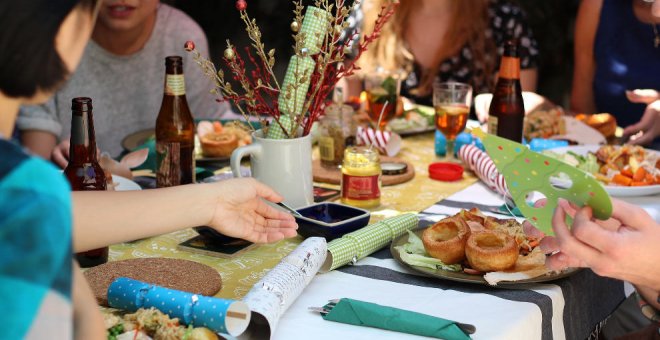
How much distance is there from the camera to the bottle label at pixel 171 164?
6.31 feet

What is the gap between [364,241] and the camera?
5.10 ft

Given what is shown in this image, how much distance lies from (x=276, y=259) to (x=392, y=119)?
1.22m

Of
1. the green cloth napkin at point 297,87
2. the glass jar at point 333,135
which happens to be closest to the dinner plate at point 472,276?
the green cloth napkin at point 297,87

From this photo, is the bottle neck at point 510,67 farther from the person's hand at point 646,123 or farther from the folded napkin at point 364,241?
the folded napkin at point 364,241

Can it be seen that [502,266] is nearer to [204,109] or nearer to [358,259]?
[358,259]

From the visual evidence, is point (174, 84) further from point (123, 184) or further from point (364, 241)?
point (364, 241)

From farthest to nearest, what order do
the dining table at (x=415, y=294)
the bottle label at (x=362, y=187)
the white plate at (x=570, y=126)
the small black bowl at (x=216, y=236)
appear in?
the white plate at (x=570, y=126) → the bottle label at (x=362, y=187) → the small black bowl at (x=216, y=236) → the dining table at (x=415, y=294)

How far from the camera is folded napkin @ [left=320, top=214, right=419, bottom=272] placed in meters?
1.48

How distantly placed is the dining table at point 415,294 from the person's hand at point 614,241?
16 centimetres

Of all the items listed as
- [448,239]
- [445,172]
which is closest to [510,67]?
[445,172]

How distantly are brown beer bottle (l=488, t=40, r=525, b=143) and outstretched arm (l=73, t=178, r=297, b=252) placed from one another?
101 centimetres

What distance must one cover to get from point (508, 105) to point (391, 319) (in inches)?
48.7

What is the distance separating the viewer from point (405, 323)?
121 cm

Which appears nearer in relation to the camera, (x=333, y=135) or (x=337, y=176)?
(x=337, y=176)
